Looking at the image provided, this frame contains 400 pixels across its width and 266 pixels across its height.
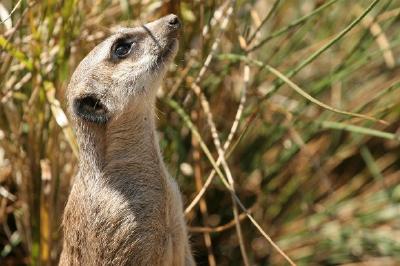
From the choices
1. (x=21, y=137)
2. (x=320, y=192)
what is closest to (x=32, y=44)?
(x=21, y=137)

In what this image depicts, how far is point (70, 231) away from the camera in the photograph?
2.92m

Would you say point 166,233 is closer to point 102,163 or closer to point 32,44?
point 102,163

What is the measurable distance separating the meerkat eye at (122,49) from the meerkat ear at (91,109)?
177 mm

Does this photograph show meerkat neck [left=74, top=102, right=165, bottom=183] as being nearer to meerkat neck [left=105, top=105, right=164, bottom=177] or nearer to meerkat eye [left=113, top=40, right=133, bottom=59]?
meerkat neck [left=105, top=105, right=164, bottom=177]

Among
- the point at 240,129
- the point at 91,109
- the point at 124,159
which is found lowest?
the point at 240,129

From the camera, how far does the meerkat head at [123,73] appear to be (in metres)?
2.80

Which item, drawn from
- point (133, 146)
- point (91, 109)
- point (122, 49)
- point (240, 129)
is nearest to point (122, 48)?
point (122, 49)

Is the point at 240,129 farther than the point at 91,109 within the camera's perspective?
Yes

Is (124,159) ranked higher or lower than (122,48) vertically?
lower

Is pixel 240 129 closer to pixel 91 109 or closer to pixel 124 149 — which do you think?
pixel 124 149

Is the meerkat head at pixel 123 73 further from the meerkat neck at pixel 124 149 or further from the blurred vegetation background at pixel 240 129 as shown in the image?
the blurred vegetation background at pixel 240 129

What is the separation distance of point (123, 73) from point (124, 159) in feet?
1.00

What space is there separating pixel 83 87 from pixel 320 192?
156 centimetres

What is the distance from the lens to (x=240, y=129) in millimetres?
3717
